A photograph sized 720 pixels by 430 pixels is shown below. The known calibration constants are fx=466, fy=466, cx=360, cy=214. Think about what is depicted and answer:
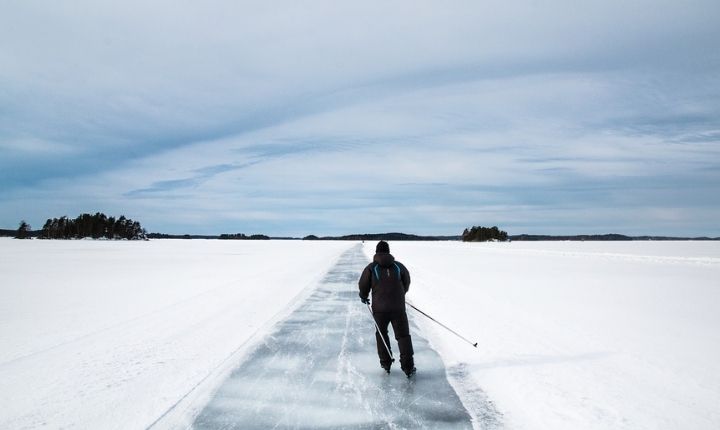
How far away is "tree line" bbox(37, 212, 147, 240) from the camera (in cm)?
15575

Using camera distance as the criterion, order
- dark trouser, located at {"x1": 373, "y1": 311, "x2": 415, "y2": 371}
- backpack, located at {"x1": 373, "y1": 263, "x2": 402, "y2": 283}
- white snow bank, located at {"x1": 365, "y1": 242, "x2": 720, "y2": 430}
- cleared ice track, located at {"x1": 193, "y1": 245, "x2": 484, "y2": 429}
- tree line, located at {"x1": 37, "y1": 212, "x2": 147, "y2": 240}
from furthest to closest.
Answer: tree line, located at {"x1": 37, "y1": 212, "x2": 147, "y2": 240} < backpack, located at {"x1": 373, "y1": 263, "x2": 402, "y2": 283} < dark trouser, located at {"x1": 373, "y1": 311, "x2": 415, "y2": 371} < white snow bank, located at {"x1": 365, "y1": 242, "x2": 720, "y2": 430} < cleared ice track, located at {"x1": 193, "y1": 245, "x2": 484, "y2": 429}

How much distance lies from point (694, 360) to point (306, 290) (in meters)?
12.0

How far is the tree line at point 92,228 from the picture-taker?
15575 cm

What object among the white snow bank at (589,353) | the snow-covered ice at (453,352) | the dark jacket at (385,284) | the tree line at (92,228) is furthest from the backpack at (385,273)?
the tree line at (92,228)

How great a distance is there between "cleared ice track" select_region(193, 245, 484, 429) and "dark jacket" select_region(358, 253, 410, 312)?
100 centimetres

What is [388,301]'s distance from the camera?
6602 millimetres

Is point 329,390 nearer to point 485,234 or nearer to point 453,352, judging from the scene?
point 453,352

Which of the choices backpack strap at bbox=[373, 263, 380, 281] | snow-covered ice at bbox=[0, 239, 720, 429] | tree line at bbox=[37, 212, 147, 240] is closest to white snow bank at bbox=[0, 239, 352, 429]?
snow-covered ice at bbox=[0, 239, 720, 429]

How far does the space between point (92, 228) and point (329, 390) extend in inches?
6839

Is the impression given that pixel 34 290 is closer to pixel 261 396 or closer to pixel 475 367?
pixel 261 396

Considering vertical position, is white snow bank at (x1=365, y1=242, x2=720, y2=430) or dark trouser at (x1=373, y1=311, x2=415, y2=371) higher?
dark trouser at (x1=373, y1=311, x2=415, y2=371)

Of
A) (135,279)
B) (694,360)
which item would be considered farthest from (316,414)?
(135,279)

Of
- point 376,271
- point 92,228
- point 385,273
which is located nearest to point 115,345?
point 376,271

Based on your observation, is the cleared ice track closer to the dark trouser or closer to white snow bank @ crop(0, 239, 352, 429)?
the dark trouser
